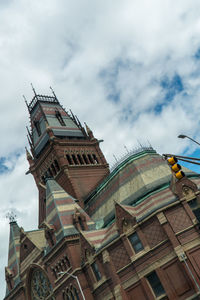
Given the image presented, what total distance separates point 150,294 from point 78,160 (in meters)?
28.0

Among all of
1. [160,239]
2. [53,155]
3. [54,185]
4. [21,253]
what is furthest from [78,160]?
[160,239]

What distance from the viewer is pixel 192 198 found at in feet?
102

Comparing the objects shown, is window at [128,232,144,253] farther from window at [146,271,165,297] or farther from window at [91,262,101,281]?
window at [91,262,101,281]

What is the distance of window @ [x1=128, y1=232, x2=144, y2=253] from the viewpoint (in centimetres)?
3189

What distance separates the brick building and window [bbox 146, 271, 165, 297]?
91 mm

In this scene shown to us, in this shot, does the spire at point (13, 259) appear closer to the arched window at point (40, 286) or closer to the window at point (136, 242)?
the arched window at point (40, 286)

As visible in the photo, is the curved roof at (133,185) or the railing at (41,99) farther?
the railing at (41,99)

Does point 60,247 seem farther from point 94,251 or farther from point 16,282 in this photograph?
point 16,282

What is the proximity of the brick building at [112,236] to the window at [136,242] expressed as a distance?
0.10m

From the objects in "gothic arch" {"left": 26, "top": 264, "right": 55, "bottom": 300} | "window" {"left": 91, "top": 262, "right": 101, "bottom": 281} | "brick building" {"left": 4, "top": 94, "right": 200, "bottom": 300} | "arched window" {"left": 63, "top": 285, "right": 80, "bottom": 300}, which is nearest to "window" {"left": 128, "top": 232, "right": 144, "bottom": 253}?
"brick building" {"left": 4, "top": 94, "right": 200, "bottom": 300}

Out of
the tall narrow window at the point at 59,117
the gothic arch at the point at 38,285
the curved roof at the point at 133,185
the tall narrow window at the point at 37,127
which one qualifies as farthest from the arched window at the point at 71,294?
the tall narrow window at the point at 37,127

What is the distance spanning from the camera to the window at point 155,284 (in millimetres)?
30094

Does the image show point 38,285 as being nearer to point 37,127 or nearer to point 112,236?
point 112,236

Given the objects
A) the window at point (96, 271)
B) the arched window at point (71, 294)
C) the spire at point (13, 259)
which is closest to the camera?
the window at point (96, 271)
